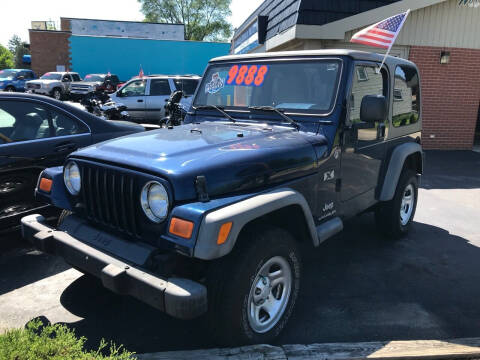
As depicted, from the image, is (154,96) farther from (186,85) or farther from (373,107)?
(373,107)

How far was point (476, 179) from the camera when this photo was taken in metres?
8.13

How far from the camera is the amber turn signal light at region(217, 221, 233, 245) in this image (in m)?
2.27

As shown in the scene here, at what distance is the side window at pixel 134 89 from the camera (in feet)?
46.9

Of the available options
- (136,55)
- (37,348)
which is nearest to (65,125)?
(37,348)

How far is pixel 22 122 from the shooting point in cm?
414

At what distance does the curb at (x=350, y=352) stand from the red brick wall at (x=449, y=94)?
28.8 feet

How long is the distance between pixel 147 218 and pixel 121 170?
0.37 m

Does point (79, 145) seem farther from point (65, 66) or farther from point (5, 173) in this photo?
point (65, 66)

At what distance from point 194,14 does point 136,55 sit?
2667cm

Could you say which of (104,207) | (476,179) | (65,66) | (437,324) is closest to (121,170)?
(104,207)

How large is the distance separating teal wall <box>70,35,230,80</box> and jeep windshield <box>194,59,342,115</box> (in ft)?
91.1

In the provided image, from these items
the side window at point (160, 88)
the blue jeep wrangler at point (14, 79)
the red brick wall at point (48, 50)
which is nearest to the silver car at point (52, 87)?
the blue jeep wrangler at point (14, 79)

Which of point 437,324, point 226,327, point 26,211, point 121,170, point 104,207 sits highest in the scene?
point 121,170

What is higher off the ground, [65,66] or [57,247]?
[65,66]
